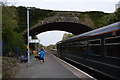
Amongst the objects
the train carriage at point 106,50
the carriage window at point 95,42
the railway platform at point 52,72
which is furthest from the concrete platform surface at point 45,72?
the carriage window at point 95,42

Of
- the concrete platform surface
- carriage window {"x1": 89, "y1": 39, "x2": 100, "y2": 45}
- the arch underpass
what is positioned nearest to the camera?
carriage window {"x1": 89, "y1": 39, "x2": 100, "y2": 45}

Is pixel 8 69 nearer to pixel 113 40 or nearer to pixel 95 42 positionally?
pixel 95 42

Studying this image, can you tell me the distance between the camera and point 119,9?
2877cm

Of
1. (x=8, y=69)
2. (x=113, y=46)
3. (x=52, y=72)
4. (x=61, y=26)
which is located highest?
(x=61, y=26)

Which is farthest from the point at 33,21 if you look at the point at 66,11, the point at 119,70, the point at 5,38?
the point at 119,70

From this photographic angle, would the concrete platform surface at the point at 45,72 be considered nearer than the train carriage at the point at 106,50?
No

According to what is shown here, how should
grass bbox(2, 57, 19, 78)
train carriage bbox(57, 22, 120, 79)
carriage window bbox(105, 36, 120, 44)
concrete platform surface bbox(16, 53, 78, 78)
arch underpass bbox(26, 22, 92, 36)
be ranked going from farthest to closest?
arch underpass bbox(26, 22, 92, 36) → concrete platform surface bbox(16, 53, 78, 78) → grass bbox(2, 57, 19, 78) → train carriage bbox(57, 22, 120, 79) → carriage window bbox(105, 36, 120, 44)

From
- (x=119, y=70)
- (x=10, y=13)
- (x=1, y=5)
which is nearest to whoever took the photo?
(x=119, y=70)

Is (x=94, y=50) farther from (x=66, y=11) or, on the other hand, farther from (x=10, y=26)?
(x=66, y=11)

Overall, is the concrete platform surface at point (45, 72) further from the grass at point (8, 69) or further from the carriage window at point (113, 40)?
the carriage window at point (113, 40)

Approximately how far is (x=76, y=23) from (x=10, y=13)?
21754 mm

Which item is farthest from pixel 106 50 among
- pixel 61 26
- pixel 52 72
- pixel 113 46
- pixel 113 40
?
pixel 61 26

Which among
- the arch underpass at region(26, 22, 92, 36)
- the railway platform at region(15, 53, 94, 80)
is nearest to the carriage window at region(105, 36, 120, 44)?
the railway platform at region(15, 53, 94, 80)

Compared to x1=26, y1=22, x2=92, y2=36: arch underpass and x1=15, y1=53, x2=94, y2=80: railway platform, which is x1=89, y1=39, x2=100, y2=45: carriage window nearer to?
x1=15, y1=53, x2=94, y2=80: railway platform
